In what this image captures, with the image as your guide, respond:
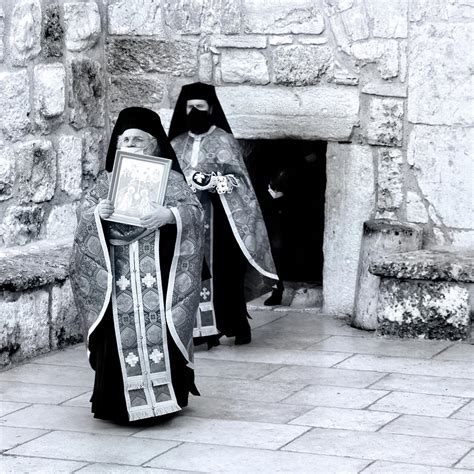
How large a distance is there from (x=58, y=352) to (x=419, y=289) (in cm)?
204

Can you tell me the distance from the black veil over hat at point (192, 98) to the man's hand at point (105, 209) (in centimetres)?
180

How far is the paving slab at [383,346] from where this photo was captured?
7246 mm

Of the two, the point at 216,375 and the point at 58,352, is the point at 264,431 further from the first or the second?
the point at 58,352

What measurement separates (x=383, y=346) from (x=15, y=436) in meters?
2.51

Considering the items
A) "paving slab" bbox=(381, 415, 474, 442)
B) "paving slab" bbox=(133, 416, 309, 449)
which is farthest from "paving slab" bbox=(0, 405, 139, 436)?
"paving slab" bbox=(381, 415, 474, 442)

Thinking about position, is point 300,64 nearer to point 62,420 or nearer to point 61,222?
point 61,222

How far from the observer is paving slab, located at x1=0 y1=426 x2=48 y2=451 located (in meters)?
5.51

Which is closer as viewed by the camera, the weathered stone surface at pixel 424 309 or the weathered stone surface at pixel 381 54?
the weathered stone surface at pixel 424 309

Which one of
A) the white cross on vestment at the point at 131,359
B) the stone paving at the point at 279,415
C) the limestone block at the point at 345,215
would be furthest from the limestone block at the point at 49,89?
the white cross on vestment at the point at 131,359

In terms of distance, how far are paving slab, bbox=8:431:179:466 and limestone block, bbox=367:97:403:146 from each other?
3033mm

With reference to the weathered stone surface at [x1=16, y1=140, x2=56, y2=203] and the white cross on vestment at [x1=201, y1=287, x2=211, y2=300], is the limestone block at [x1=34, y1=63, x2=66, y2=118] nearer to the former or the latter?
the weathered stone surface at [x1=16, y1=140, x2=56, y2=203]

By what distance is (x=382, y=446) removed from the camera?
17.8ft

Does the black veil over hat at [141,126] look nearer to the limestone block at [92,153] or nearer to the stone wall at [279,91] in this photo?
the stone wall at [279,91]

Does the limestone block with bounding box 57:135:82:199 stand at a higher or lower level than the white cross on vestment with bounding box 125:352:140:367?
higher
